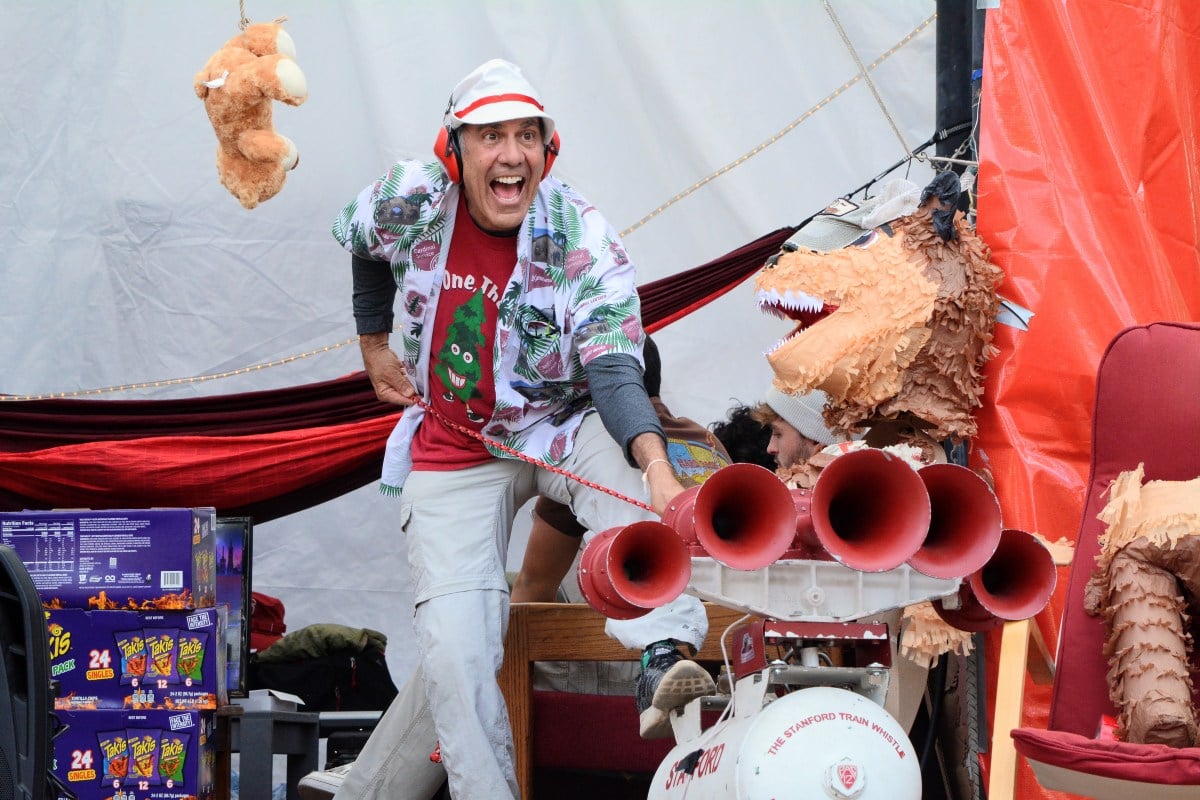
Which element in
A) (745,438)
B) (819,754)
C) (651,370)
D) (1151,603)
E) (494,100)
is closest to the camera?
(819,754)

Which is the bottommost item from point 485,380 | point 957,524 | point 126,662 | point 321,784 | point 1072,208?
point 321,784

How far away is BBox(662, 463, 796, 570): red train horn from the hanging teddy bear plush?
1624 mm

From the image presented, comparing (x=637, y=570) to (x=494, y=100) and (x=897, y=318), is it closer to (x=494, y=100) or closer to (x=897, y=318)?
(x=897, y=318)

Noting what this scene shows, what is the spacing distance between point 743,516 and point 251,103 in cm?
173

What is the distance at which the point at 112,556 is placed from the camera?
288 cm

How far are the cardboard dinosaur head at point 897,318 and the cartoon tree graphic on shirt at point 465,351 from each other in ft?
1.53

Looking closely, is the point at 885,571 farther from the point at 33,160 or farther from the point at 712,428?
the point at 33,160

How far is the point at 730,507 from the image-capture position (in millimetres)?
1611

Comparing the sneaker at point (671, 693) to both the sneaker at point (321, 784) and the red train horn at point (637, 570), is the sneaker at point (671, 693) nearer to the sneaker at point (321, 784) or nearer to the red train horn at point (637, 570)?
the red train horn at point (637, 570)

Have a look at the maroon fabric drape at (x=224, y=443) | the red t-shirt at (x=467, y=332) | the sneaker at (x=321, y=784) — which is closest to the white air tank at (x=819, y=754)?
the red t-shirt at (x=467, y=332)

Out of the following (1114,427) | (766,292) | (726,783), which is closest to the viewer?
(726,783)

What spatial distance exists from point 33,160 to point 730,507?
2.69 m

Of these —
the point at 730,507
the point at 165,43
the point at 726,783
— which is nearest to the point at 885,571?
the point at 730,507

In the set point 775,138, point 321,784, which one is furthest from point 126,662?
point 775,138
